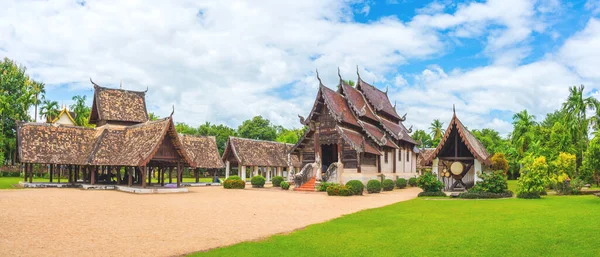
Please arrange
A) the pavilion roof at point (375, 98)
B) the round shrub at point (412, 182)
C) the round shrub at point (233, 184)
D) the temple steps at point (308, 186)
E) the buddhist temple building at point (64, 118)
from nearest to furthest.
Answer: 1. the temple steps at point (308, 186)
2. the round shrub at point (233, 184)
3. the round shrub at point (412, 182)
4. the pavilion roof at point (375, 98)
5. the buddhist temple building at point (64, 118)

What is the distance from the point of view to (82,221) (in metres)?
13.1

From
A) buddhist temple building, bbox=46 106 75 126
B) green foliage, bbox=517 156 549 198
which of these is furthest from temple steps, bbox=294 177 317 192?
buddhist temple building, bbox=46 106 75 126

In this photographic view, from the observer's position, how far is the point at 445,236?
34.2ft

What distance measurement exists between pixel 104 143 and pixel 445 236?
2486 centimetres

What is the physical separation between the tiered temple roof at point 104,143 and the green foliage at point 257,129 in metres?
35.3

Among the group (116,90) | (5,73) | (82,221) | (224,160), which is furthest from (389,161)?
(5,73)

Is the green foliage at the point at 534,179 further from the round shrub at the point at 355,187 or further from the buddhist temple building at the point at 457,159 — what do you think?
the round shrub at the point at 355,187

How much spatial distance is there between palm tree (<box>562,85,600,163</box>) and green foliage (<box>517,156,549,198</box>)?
1974cm

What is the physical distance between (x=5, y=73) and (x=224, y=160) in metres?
30.8

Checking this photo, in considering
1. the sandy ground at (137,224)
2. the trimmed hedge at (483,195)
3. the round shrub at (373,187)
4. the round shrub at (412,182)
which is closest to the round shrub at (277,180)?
the round shrub at (373,187)

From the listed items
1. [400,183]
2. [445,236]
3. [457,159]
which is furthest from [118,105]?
[445,236]

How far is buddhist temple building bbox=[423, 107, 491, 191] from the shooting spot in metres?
24.4

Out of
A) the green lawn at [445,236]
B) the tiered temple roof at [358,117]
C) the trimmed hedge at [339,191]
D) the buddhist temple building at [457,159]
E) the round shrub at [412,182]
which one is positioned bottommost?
the round shrub at [412,182]

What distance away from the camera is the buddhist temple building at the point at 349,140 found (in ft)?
101
